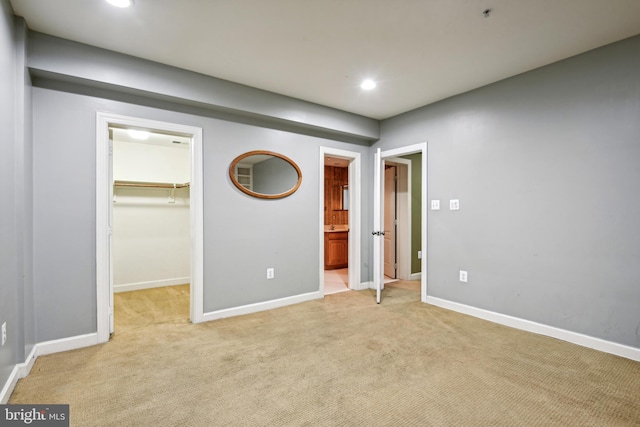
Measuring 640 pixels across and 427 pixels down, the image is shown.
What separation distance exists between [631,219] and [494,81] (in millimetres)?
1735

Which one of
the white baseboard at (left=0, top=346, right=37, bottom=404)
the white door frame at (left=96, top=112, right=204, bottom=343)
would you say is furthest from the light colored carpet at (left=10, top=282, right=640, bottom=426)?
the white door frame at (left=96, top=112, right=204, bottom=343)

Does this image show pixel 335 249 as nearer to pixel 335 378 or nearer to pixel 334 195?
pixel 334 195

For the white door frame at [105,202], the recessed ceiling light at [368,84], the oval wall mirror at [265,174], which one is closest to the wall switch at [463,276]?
the oval wall mirror at [265,174]

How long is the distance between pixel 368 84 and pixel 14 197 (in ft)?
10.1

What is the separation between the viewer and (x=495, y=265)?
3.18 meters

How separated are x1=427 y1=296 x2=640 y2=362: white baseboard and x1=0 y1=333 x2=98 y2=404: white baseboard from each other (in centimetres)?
362

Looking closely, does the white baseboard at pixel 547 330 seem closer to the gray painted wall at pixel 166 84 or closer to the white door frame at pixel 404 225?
the white door frame at pixel 404 225

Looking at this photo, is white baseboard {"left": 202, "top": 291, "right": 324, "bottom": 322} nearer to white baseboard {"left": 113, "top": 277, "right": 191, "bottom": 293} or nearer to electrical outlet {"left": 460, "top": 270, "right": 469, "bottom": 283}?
electrical outlet {"left": 460, "top": 270, "right": 469, "bottom": 283}

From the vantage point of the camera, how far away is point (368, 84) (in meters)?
3.19

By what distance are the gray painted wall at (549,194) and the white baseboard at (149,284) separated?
4.02 metres

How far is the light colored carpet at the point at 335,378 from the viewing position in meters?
1.72

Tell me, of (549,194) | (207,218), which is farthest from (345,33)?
(549,194)

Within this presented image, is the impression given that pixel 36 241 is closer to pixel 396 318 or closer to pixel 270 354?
pixel 270 354

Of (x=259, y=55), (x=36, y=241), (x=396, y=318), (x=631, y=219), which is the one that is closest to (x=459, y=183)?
(x=631, y=219)
